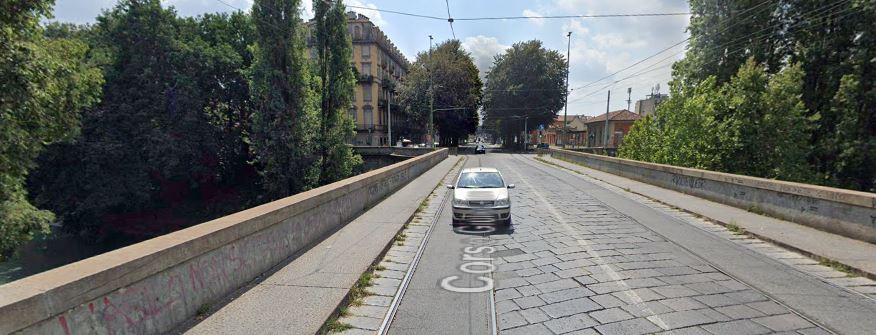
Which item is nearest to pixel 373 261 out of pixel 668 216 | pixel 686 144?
pixel 668 216

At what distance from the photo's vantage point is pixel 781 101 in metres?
16.8

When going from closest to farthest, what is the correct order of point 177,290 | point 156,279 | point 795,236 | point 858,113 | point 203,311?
point 156,279 → point 177,290 → point 203,311 → point 795,236 → point 858,113

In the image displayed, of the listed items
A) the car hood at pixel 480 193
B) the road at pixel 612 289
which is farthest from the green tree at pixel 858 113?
the car hood at pixel 480 193

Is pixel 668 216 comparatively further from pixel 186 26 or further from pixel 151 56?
pixel 186 26

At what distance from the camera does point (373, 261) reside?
6.03 m

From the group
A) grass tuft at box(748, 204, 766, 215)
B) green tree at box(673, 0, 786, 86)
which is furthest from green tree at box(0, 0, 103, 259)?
green tree at box(673, 0, 786, 86)

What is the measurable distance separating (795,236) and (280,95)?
22.3 metres

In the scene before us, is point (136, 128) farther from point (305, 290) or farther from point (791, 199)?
point (791, 199)

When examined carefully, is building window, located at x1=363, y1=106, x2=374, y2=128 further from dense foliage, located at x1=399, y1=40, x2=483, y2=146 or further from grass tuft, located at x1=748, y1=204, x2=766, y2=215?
grass tuft, located at x1=748, y1=204, x2=766, y2=215

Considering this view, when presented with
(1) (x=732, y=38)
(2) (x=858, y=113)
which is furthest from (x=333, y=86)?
(2) (x=858, y=113)

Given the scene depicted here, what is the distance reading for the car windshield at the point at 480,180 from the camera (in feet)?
31.7

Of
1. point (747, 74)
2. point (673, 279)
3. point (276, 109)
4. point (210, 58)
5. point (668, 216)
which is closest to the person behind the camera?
point (673, 279)

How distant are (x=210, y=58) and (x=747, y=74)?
30134 millimetres

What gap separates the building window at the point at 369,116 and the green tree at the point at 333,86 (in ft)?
108
